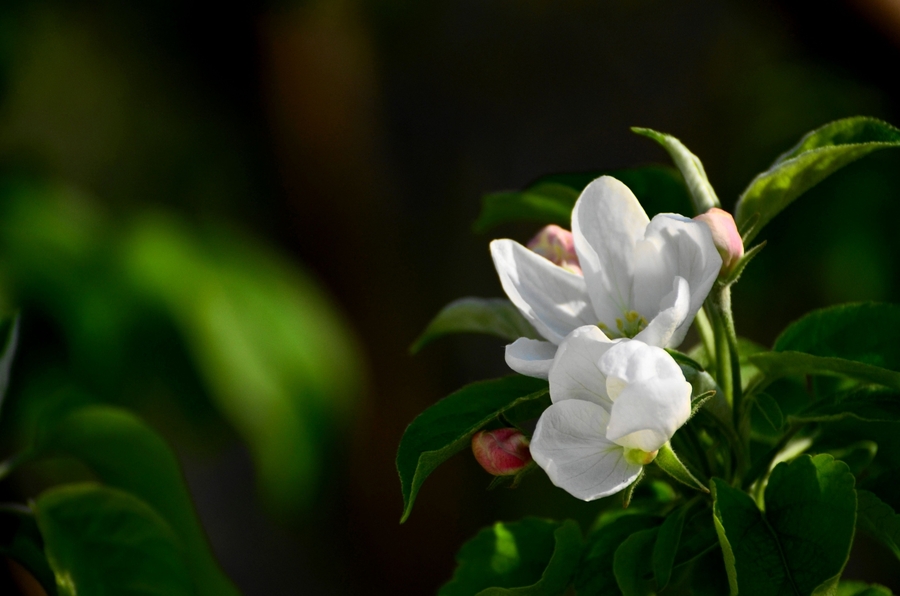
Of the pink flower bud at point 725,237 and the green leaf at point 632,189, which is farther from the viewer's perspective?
the green leaf at point 632,189

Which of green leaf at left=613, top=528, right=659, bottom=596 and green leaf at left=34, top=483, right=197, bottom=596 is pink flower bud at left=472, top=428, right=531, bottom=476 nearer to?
green leaf at left=613, top=528, right=659, bottom=596

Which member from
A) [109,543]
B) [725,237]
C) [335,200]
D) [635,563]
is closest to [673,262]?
[725,237]

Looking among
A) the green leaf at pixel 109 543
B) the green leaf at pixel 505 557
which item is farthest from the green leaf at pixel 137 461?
the green leaf at pixel 505 557

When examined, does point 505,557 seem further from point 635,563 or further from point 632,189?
point 632,189

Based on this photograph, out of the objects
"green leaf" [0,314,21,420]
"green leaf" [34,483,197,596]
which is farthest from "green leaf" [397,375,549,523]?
"green leaf" [0,314,21,420]

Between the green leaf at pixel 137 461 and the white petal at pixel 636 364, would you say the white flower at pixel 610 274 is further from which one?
the green leaf at pixel 137 461

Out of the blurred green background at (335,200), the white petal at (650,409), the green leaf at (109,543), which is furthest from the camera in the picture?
the blurred green background at (335,200)
